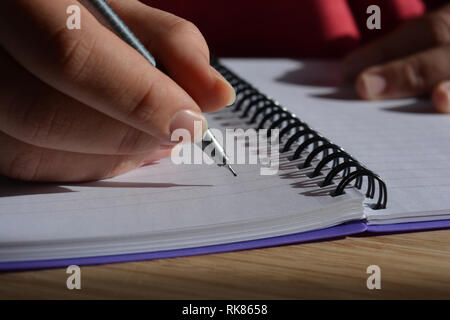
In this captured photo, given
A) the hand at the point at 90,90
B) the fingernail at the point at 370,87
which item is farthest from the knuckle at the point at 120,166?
the fingernail at the point at 370,87

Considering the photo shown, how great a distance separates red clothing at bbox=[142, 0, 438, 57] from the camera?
4.08 ft

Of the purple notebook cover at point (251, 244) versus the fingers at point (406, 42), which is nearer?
the purple notebook cover at point (251, 244)

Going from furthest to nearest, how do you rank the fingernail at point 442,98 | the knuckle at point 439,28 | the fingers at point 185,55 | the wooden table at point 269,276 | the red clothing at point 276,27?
the red clothing at point 276,27
the knuckle at point 439,28
the fingernail at point 442,98
the fingers at point 185,55
the wooden table at point 269,276

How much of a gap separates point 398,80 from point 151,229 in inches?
24.8

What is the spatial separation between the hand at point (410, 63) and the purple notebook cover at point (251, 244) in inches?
16.1

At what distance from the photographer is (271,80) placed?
967mm

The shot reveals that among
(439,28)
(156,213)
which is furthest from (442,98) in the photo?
(156,213)

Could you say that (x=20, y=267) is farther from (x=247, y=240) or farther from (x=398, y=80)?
(x=398, y=80)

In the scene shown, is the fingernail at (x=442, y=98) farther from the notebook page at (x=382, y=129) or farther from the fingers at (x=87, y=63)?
the fingers at (x=87, y=63)

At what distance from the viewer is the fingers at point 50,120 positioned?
16.5 inches

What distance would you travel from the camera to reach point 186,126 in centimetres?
43

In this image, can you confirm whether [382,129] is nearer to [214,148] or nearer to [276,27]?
[214,148]

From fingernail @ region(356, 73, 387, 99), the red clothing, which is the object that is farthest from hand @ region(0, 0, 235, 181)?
the red clothing

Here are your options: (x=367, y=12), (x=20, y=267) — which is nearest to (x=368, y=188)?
(x=20, y=267)
